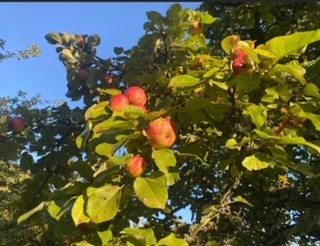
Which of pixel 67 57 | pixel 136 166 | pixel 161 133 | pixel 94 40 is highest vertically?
pixel 94 40

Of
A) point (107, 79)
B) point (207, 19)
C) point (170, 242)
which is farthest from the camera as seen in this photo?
point (107, 79)

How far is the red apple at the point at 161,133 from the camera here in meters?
1.75

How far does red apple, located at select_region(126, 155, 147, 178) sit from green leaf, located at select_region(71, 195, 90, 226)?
8.8 inches

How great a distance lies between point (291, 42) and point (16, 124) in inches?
78.5

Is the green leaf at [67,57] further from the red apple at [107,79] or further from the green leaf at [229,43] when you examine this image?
the green leaf at [229,43]

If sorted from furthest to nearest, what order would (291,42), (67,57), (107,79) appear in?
(67,57)
(107,79)
(291,42)

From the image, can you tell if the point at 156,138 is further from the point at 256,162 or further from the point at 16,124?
the point at 16,124

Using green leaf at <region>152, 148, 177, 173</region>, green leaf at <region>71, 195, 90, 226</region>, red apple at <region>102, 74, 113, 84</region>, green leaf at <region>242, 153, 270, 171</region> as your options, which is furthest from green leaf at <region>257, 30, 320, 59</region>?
red apple at <region>102, 74, 113, 84</region>

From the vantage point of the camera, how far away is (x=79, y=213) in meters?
1.79

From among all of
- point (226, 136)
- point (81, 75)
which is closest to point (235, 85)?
point (226, 136)

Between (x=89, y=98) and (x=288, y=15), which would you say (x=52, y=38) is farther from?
(x=288, y=15)

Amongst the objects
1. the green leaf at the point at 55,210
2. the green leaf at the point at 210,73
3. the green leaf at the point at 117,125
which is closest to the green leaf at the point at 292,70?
the green leaf at the point at 210,73

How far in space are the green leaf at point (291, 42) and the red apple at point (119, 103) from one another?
595 mm

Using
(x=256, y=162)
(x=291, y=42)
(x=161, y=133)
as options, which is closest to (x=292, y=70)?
(x=291, y=42)
